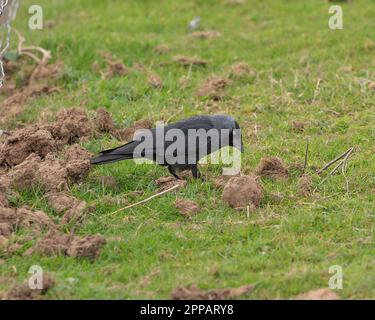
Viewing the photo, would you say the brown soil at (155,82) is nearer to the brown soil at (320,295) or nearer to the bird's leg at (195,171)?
the bird's leg at (195,171)

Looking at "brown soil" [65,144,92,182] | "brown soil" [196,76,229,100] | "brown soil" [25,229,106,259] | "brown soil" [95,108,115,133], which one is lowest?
"brown soil" [25,229,106,259]

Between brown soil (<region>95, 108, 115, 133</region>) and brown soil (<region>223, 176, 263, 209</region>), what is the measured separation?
85.6 inches

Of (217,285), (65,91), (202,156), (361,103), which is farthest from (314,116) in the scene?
(217,285)

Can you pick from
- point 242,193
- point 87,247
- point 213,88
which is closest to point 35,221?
point 87,247

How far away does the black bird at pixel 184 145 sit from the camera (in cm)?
749

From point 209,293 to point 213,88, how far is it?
4.45 metres

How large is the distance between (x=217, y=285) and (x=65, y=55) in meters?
5.79

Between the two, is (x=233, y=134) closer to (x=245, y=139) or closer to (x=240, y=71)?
(x=245, y=139)

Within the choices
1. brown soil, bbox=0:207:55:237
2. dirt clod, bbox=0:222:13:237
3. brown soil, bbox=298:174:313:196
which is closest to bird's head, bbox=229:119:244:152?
brown soil, bbox=298:174:313:196

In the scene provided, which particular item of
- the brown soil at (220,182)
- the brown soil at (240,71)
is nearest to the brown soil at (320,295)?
the brown soil at (220,182)

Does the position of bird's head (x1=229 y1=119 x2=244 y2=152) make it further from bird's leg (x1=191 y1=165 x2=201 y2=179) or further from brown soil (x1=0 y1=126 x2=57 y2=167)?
brown soil (x1=0 y1=126 x2=57 y2=167)

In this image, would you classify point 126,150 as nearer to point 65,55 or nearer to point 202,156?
point 202,156

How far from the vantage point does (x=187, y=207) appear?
6883 mm

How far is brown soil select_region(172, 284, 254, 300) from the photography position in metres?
5.55
